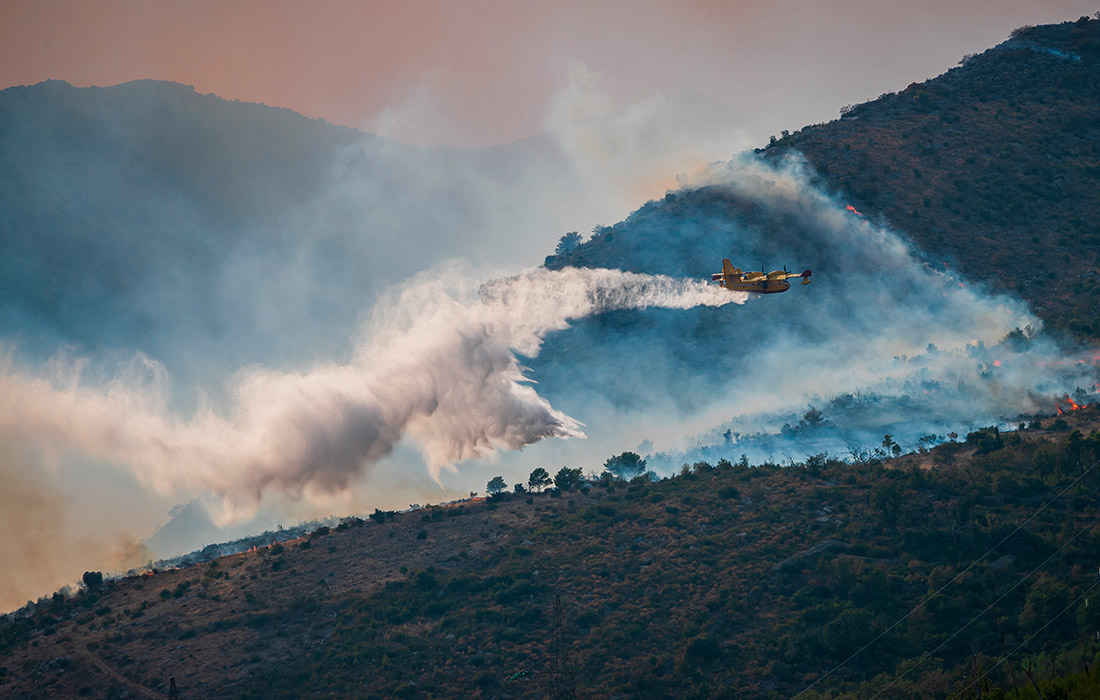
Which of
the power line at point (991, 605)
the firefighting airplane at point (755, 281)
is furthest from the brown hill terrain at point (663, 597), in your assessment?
the firefighting airplane at point (755, 281)

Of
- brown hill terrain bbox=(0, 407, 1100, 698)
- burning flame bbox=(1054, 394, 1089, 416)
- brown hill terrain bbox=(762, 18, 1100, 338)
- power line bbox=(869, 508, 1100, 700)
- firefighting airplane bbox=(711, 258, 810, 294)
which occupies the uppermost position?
brown hill terrain bbox=(762, 18, 1100, 338)

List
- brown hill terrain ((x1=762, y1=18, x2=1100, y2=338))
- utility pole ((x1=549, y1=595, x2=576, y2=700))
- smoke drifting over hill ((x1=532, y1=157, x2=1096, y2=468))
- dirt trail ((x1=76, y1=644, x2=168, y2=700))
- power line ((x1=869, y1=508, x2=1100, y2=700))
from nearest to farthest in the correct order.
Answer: utility pole ((x1=549, y1=595, x2=576, y2=700))
power line ((x1=869, y1=508, x2=1100, y2=700))
dirt trail ((x1=76, y1=644, x2=168, y2=700))
smoke drifting over hill ((x1=532, y1=157, x2=1096, y2=468))
brown hill terrain ((x1=762, y1=18, x2=1100, y2=338))

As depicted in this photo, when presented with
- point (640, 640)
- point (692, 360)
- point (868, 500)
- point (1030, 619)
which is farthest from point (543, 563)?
point (692, 360)

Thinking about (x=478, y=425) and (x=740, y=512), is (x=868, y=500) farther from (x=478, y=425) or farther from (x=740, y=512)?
(x=478, y=425)

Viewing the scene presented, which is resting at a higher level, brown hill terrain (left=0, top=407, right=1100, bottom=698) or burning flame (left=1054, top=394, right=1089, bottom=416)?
burning flame (left=1054, top=394, right=1089, bottom=416)

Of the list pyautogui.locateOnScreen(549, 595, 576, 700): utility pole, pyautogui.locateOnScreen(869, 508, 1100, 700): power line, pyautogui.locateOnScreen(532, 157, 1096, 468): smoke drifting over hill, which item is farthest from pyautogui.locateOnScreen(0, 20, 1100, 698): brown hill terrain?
pyautogui.locateOnScreen(532, 157, 1096, 468): smoke drifting over hill

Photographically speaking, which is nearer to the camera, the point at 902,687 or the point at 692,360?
the point at 902,687

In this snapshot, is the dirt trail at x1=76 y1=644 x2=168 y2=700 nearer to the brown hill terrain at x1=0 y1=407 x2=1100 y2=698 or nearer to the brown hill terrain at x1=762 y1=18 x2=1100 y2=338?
the brown hill terrain at x1=0 y1=407 x2=1100 y2=698
